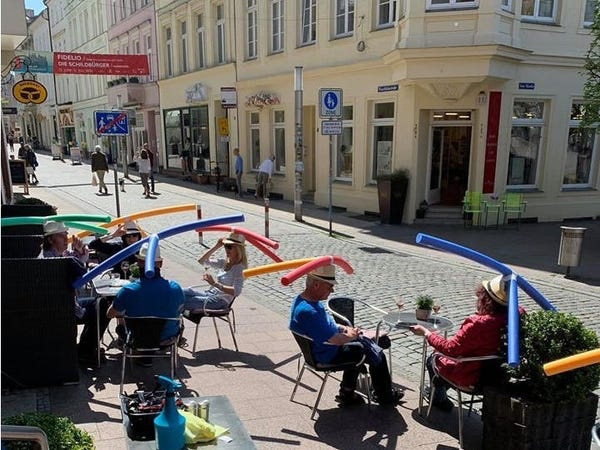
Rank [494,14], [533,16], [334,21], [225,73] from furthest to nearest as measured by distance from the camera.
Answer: [225,73] < [334,21] < [533,16] < [494,14]

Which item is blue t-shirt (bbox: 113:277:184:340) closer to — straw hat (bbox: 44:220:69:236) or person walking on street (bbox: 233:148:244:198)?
straw hat (bbox: 44:220:69:236)

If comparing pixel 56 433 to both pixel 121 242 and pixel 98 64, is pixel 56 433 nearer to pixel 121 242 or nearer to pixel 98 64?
pixel 121 242

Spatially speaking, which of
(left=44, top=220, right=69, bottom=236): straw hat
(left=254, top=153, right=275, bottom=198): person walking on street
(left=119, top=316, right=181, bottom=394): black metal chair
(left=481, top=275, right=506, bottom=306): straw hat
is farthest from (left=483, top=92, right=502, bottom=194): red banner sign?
(left=44, top=220, right=69, bottom=236): straw hat

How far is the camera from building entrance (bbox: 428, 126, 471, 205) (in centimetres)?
1447

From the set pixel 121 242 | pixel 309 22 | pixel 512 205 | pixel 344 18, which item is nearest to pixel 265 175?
pixel 309 22

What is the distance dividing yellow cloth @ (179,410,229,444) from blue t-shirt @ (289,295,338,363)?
1439 mm

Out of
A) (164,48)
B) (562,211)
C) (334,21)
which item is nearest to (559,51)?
(562,211)

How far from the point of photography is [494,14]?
12438 millimetres

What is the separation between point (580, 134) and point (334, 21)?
806cm

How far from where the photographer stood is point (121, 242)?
23.2 ft

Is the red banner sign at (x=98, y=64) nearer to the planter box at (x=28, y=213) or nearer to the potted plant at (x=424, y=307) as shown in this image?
the planter box at (x=28, y=213)

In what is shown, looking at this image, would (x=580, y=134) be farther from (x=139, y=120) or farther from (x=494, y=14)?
(x=139, y=120)

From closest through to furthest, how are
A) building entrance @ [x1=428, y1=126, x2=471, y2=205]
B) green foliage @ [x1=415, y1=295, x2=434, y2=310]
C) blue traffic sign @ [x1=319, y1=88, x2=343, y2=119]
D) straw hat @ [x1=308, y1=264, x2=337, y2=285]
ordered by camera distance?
straw hat @ [x1=308, y1=264, x2=337, y2=285], green foliage @ [x1=415, y1=295, x2=434, y2=310], blue traffic sign @ [x1=319, y1=88, x2=343, y2=119], building entrance @ [x1=428, y1=126, x2=471, y2=205]

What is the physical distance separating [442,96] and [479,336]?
10.7 meters
